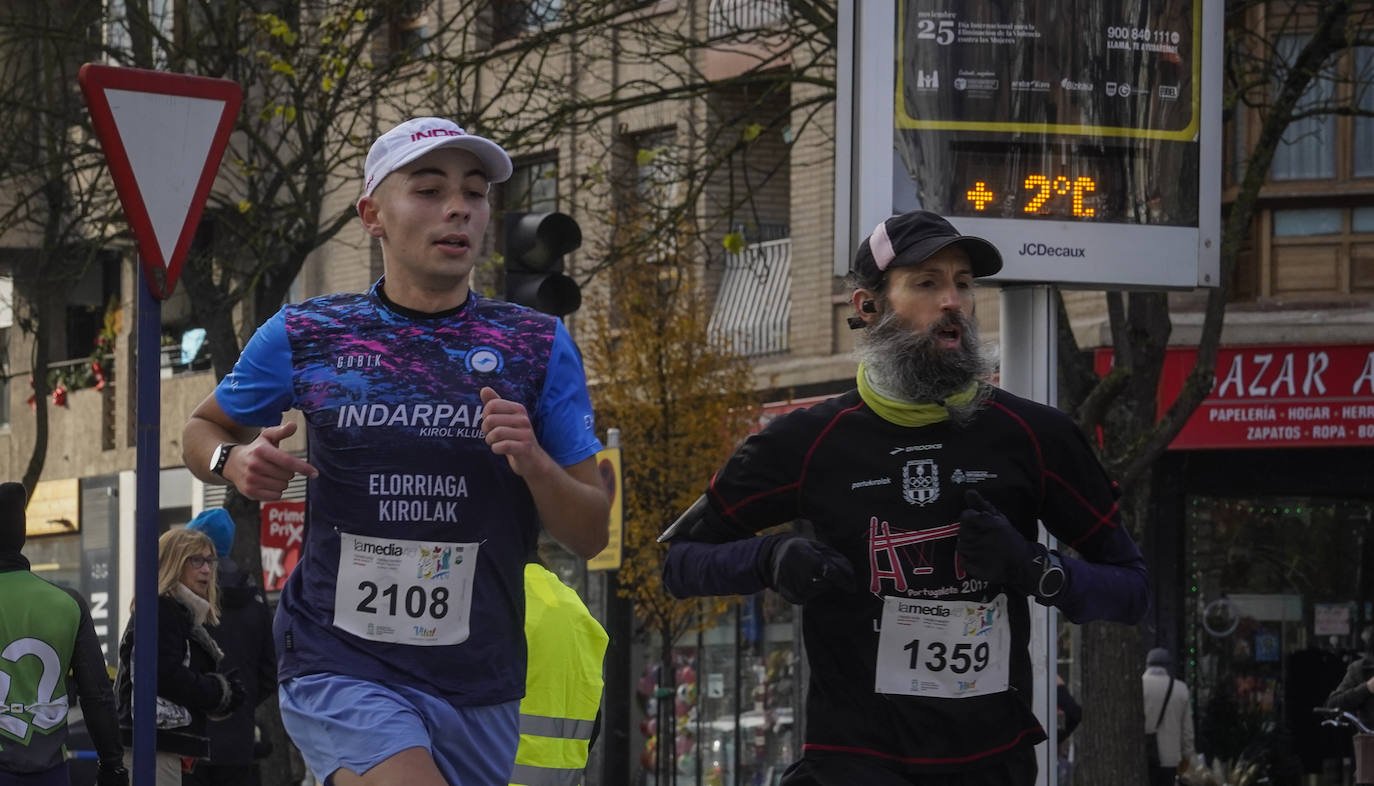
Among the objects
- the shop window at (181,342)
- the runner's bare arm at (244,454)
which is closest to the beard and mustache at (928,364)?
the runner's bare arm at (244,454)

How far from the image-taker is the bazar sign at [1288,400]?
63.5ft

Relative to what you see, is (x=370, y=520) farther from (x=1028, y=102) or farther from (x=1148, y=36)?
(x=1148, y=36)

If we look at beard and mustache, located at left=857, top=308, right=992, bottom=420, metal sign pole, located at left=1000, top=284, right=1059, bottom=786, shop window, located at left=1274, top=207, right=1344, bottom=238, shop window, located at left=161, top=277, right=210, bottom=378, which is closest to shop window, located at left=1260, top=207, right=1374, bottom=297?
shop window, located at left=1274, top=207, right=1344, bottom=238

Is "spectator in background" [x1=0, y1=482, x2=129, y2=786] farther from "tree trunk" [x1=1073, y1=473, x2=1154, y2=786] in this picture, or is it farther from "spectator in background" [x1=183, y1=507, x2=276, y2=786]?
"tree trunk" [x1=1073, y1=473, x2=1154, y2=786]

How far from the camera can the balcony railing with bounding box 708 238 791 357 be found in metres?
25.0

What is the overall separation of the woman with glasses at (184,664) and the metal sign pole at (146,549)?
3628mm

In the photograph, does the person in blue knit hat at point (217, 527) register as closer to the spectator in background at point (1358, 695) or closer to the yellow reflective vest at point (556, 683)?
the yellow reflective vest at point (556, 683)

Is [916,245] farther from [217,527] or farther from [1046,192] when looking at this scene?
[217,527]

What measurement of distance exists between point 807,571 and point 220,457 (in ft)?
4.42

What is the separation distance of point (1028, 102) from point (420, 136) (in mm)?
4033

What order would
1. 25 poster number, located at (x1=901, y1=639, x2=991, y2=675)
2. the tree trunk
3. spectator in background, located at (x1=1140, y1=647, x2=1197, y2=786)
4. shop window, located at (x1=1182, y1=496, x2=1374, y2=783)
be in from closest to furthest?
25 poster number, located at (x1=901, y1=639, x2=991, y2=675)
the tree trunk
spectator in background, located at (x1=1140, y1=647, x2=1197, y2=786)
shop window, located at (x1=1182, y1=496, x2=1374, y2=783)

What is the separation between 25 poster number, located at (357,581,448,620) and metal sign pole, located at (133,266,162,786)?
1.33 metres

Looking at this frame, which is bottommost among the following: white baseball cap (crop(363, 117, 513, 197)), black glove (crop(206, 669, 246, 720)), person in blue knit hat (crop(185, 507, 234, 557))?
black glove (crop(206, 669, 246, 720))

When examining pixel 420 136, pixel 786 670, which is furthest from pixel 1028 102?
pixel 786 670
